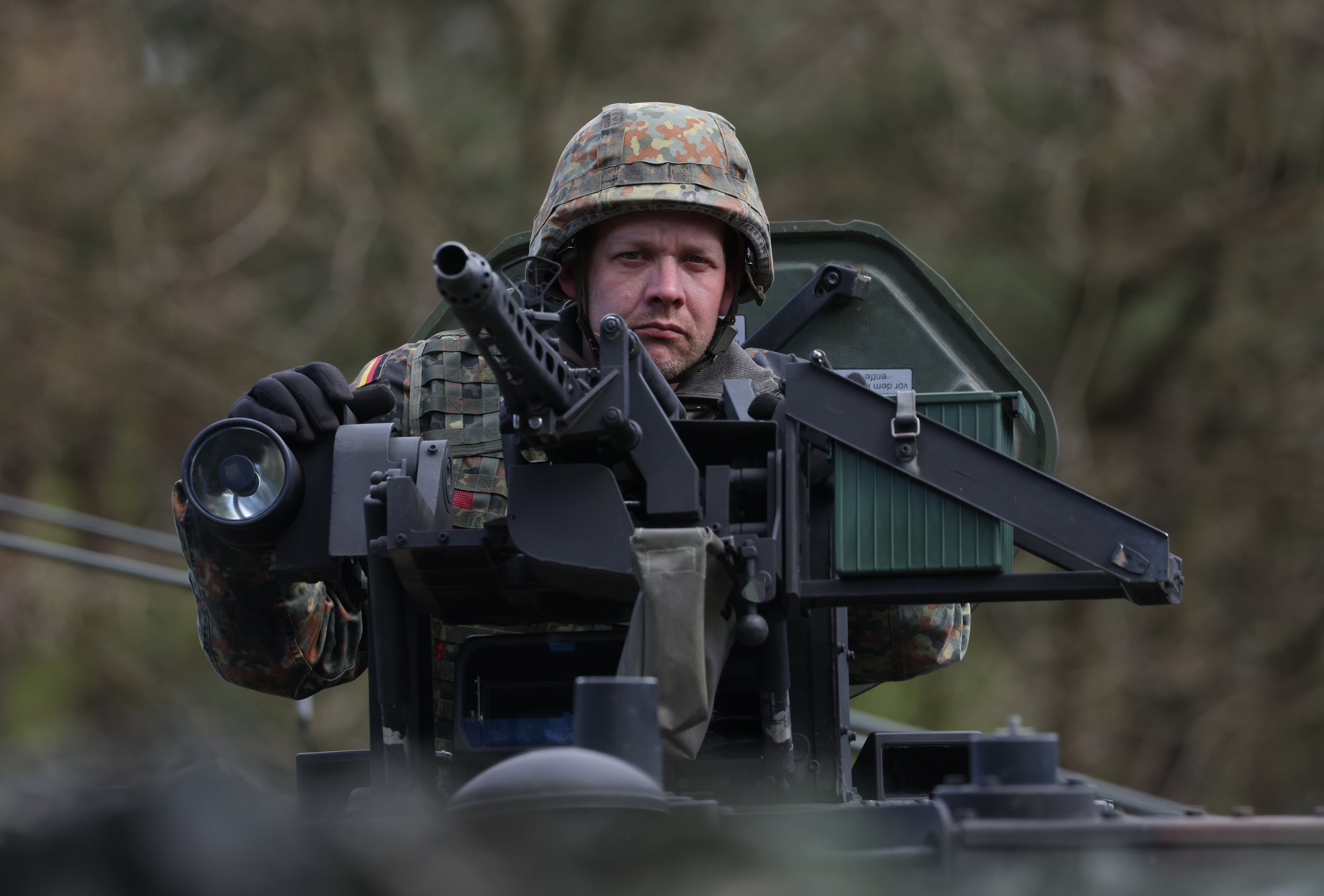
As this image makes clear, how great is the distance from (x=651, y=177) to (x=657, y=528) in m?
1.52

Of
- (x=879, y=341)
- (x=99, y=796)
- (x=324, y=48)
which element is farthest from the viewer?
(x=324, y=48)

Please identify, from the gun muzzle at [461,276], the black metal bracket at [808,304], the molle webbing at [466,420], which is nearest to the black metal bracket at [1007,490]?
the gun muzzle at [461,276]

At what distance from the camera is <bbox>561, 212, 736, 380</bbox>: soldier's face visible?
4418mm

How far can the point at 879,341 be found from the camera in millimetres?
4992

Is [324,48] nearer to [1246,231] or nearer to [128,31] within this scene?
[128,31]

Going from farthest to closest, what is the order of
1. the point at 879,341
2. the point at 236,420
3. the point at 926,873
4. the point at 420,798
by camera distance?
the point at 879,341, the point at 236,420, the point at 420,798, the point at 926,873

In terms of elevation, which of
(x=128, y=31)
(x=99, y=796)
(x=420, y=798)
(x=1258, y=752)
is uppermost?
Answer: (x=128, y=31)

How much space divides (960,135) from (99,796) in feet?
36.6

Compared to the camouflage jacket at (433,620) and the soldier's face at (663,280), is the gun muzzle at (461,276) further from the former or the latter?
the soldier's face at (663,280)

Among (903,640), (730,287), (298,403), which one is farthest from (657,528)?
(730,287)

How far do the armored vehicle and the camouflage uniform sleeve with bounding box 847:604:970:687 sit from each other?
18.2 inches

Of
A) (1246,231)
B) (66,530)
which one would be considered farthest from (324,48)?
(1246,231)

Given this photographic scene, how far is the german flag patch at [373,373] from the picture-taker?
4480 mm

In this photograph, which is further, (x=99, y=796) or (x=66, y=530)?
(x=66, y=530)
